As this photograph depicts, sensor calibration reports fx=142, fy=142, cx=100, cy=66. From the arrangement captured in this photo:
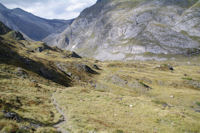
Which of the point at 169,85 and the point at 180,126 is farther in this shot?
the point at 169,85

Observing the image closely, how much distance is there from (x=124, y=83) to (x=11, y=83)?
→ 55905 mm

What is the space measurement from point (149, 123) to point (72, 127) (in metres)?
12.2

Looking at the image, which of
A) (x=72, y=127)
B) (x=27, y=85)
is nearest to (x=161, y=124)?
(x=72, y=127)

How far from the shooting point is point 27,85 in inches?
1319

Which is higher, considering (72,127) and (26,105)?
(26,105)

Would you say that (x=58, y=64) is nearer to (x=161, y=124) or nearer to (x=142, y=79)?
(x=142, y=79)

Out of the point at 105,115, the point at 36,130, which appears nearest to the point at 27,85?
the point at 105,115

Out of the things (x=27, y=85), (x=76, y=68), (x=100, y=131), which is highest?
(x=76, y=68)

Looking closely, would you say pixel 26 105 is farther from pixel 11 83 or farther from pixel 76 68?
pixel 76 68

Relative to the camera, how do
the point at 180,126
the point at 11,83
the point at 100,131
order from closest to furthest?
the point at 100,131 < the point at 180,126 < the point at 11,83

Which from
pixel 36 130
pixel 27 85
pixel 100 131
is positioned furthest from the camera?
pixel 27 85

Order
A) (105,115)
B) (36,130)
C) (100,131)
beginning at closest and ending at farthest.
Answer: (36,130)
(100,131)
(105,115)

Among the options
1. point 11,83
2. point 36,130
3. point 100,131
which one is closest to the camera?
point 36,130

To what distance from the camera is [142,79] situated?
86875mm
